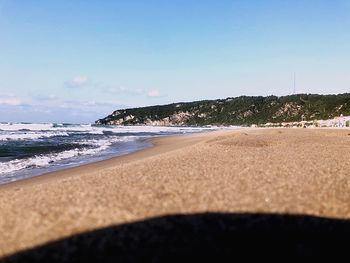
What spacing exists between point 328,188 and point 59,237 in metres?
3.70

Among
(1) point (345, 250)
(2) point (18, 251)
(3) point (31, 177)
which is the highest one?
(2) point (18, 251)

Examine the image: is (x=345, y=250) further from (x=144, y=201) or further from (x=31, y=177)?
(x=31, y=177)

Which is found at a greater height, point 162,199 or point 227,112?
point 162,199

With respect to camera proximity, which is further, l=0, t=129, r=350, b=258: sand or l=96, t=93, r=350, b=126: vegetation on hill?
l=96, t=93, r=350, b=126: vegetation on hill

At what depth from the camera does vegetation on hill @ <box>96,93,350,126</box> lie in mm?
96062

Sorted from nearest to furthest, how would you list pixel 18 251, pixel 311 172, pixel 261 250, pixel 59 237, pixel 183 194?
1. pixel 261 250
2. pixel 18 251
3. pixel 59 237
4. pixel 183 194
5. pixel 311 172

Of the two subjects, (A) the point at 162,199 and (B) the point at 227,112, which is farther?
(B) the point at 227,112

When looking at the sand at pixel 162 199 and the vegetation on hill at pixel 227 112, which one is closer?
the sand at pixel 162 199

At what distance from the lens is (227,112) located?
127 metres

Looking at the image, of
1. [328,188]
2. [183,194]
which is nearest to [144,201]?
[183,194]

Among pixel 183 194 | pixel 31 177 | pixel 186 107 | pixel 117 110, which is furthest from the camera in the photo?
pixel 117 110

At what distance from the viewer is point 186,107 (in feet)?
479

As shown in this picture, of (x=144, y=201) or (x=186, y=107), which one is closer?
(x=144, y=201)

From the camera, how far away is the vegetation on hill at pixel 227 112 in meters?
96.1
